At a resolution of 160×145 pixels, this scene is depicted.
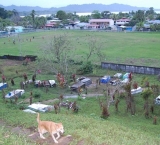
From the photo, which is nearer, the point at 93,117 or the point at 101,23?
the point at 93,117

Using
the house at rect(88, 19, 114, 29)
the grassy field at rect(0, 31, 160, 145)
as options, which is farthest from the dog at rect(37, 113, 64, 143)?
the house at rect(88, 19, 114, 29)

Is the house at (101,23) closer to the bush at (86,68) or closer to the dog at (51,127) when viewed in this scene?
the bush at (86,68)

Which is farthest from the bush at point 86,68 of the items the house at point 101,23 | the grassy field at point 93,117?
the house at point 101,23

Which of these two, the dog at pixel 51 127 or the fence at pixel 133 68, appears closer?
the dog at pixel 51 127

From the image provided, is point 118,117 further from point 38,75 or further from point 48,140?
point 38,75

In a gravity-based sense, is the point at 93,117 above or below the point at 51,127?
below

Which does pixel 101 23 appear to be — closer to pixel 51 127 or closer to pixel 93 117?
pixel 93 117

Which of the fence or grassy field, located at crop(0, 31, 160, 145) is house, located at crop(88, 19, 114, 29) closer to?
grassy field, located at crop(0, 31, 160, 145)

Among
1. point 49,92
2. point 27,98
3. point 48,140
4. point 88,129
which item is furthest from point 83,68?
point 48,140

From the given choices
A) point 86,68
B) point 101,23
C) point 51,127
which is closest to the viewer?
point 51,127

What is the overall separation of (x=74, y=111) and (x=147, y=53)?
97.9 ft

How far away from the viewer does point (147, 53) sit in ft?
164

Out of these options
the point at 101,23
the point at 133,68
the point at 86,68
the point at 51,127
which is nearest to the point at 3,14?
the point at 101,23

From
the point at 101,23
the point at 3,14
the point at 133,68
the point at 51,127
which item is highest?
the point at 3,14
